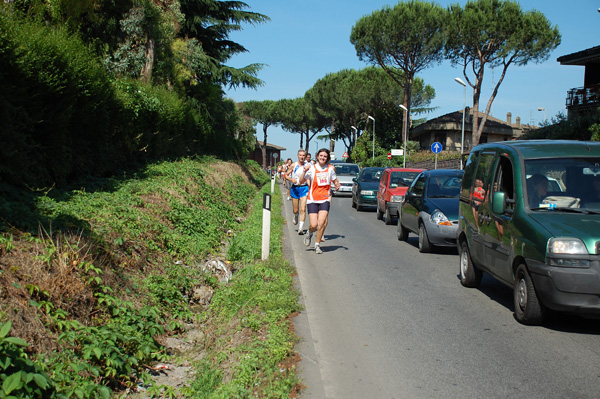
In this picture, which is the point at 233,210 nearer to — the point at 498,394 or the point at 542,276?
the point at 542,276

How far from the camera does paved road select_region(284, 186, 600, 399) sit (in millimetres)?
Result: 4574

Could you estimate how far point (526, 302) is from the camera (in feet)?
20.0

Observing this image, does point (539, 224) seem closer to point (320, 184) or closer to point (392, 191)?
point (320, 184)

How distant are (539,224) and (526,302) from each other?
853 mm

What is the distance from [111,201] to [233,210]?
7.61 metres

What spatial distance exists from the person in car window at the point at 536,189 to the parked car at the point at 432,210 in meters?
4.46

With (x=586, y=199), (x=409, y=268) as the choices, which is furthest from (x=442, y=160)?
(x=586, y=199)

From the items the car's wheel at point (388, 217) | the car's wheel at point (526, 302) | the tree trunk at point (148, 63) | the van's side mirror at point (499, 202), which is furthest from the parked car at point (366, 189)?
the car's wheel at point (526, 302)

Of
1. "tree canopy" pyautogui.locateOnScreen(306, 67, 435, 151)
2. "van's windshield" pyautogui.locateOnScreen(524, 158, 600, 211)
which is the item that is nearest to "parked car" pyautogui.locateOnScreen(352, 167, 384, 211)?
"van's windshield" pyautogui.locateOnScreen(524, 158, 600, 211)

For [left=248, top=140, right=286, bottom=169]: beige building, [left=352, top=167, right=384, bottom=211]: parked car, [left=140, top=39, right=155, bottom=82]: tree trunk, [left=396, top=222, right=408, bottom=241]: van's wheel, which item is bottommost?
[left=396, top=222, right=408, bottom=241]: van's wheel

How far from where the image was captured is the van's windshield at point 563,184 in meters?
6.45

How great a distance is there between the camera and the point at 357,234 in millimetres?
14812

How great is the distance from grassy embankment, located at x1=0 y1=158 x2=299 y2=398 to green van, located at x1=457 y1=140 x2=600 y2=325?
259cm

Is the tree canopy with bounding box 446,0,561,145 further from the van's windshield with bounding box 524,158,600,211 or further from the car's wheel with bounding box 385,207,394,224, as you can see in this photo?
the van's windshield with bounding box 524,158,600,211
